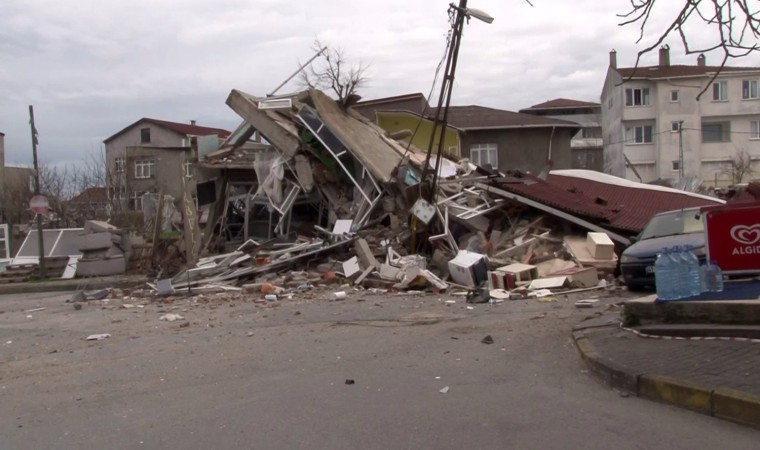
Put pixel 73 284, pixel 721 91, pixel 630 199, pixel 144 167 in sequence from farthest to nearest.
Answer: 1. pixel 144 167
2. pixel 721 91
3. pixel 73 284
4. pixel 630 199

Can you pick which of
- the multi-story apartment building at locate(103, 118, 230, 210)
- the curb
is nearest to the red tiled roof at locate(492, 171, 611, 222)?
the curb

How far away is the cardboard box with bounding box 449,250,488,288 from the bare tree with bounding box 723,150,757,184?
4271cm

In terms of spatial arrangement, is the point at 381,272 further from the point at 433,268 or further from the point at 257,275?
the point at 257,275

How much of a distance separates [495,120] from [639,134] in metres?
20.8

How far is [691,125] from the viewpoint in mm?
57438

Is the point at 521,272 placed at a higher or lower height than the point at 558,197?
lower

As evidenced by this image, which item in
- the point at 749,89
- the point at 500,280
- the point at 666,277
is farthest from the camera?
the point at 749,89

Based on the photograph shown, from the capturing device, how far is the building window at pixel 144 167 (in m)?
69.5

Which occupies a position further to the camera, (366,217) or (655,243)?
(366,217)

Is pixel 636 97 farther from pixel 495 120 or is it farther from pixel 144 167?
pixel 144 167

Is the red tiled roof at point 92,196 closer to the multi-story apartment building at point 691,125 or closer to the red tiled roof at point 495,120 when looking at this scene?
the red tiled roof at point 495,120

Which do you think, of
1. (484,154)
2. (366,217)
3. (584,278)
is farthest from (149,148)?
(584,278)

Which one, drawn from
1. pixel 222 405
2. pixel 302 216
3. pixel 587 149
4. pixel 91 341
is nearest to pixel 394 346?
pixel 222 405

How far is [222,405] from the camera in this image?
21.0ft
